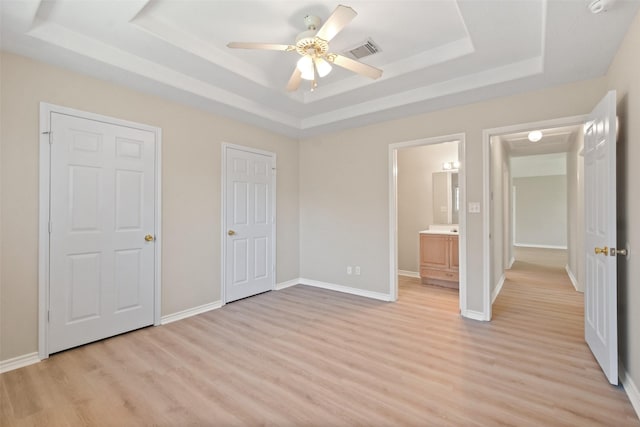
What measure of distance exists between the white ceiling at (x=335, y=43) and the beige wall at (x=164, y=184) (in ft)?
0.63

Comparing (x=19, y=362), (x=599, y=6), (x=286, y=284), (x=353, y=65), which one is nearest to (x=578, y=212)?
(x=599, y=6)

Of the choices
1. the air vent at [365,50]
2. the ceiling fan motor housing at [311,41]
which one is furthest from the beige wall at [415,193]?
the ceiling fan motor housing at [311,41]

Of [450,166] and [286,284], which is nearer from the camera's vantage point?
[286,284]

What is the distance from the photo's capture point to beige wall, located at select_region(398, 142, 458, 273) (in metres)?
5.46

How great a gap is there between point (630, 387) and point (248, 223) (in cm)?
398

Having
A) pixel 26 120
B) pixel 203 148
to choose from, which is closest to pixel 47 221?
pixel 26 120

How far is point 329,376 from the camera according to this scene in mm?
2246

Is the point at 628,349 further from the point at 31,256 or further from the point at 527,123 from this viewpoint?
the point at 31,256

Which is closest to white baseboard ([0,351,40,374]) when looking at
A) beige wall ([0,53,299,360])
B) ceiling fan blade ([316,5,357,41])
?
beige wall ([0,53,299,360])

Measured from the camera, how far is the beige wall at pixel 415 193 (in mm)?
5465

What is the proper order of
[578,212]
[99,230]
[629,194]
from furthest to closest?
[578,212] → [99,230] → [629,194]

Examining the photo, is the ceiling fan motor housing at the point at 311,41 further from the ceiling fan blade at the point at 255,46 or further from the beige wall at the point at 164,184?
the beige wall at the point at 164,184

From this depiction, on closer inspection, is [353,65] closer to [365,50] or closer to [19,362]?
[365,50]

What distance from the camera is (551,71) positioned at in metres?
2.71
